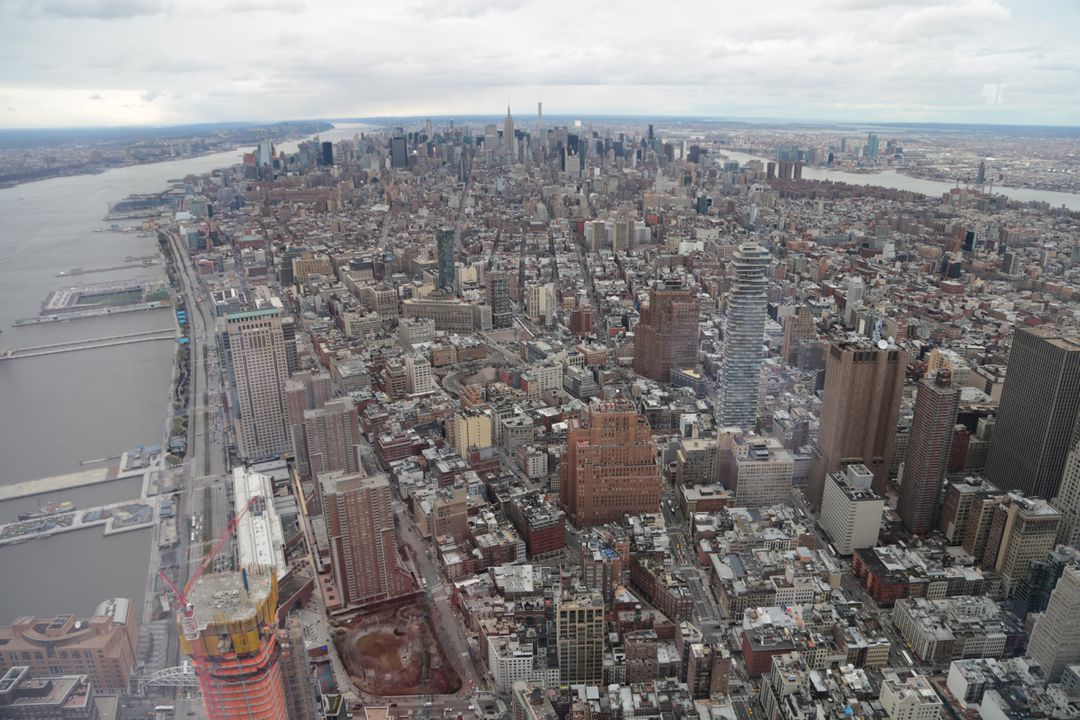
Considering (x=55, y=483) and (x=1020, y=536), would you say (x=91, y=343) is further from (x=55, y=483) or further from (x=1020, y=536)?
(x=1020, y=536)

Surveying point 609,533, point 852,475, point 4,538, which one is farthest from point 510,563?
point 4,538

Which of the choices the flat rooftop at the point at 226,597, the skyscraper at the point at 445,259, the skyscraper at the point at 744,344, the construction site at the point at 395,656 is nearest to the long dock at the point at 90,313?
the flat rooftop at the point at 226,597

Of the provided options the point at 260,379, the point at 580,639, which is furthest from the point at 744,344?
the point at 260,379

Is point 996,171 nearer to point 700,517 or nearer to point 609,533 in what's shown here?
point 700,517

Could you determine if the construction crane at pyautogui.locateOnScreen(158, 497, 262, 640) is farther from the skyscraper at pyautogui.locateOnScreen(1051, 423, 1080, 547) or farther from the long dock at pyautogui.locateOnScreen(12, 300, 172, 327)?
the skyscraper at pyautogui.locateOnScreen(1051, 423, 1080, 547)

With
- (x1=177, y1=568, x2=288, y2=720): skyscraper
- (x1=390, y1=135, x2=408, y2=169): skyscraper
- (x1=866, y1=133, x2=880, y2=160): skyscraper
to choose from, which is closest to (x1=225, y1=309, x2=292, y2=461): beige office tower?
(x1=177, y1=568, x2=288, y2=720): skyscraper

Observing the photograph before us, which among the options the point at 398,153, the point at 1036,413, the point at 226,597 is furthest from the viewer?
the point at 398,153
